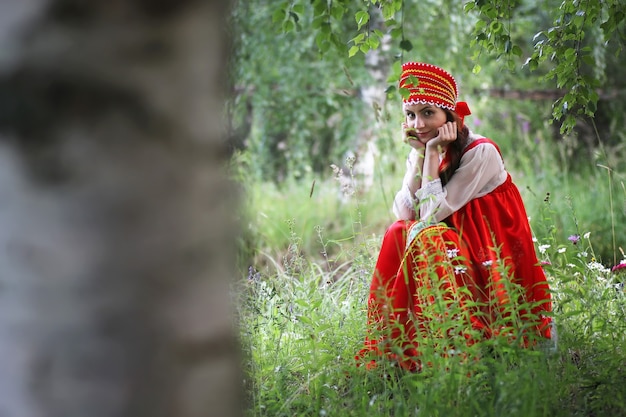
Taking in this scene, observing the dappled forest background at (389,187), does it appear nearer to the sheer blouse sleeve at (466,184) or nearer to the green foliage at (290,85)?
the green foliage at (290,85)

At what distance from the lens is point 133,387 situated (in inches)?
30.7

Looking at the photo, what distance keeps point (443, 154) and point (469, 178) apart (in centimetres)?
21

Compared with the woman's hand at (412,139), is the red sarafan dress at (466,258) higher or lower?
lower

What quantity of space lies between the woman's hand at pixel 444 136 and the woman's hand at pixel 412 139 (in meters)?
0.08

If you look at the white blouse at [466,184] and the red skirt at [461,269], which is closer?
the red skirt at [461,269]

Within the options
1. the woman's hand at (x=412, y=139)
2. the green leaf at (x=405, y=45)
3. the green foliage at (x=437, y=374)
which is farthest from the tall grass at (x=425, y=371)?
the green leaf at (x=405, y=45)

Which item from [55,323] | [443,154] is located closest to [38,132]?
[55,323]

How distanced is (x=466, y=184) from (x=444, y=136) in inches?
8.0

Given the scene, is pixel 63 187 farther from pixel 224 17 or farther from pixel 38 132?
pixel 224 17

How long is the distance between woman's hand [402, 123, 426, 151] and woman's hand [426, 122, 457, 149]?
3.3 inches

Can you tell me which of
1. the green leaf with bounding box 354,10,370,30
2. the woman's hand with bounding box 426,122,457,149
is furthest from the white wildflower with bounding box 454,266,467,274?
the green leaf with bounding box 354,10,370,30

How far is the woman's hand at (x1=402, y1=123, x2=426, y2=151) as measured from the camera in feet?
9.43

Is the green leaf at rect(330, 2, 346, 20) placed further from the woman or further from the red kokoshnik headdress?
the red kokoshnik headdress

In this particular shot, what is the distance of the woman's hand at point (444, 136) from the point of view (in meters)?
2.75
